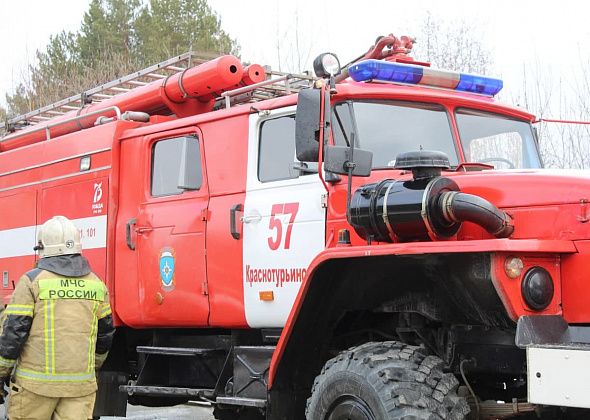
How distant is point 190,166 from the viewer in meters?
6.26

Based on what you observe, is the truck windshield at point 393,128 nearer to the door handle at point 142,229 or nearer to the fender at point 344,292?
the fender at point 344,292

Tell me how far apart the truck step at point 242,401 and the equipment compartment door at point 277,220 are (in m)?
0.47

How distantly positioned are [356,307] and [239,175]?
136 centimetres

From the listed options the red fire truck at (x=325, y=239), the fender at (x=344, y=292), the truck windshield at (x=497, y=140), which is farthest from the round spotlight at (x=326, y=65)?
the fender at (x=344, y=292)

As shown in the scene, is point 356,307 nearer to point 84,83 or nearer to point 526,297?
point 526,297

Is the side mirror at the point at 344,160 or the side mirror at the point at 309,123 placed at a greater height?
the side mirror at the point at 309,123

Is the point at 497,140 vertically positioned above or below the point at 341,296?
above

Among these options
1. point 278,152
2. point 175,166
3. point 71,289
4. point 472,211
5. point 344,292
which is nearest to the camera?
point 472,211

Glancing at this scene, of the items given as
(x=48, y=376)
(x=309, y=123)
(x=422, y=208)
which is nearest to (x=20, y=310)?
(x=48, y=376)

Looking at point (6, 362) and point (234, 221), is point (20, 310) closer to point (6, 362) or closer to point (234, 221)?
point (6, 362)

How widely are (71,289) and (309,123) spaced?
174cm

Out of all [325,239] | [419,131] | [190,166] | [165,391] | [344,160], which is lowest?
[165,391]

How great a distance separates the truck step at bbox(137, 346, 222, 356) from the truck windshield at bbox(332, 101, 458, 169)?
6.03 ft

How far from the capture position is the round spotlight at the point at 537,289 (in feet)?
13.3
